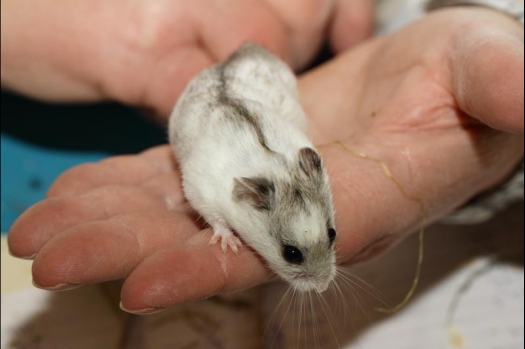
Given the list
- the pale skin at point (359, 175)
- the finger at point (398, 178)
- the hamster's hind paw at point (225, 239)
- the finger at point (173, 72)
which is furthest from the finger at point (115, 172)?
the finger at point (398, 178)

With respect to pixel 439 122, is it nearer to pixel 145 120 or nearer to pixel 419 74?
pixel 419 74

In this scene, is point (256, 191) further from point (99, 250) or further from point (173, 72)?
point (173, 72)

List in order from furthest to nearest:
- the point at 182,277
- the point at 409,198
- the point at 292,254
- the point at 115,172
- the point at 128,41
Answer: the point at 128,41, the point at 115,172, the point at 409,198, the point at 292,254, the point at 182,277

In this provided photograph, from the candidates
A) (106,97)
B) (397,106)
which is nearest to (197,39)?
(106,97)

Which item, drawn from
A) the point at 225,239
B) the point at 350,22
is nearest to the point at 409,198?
the point at 225,239

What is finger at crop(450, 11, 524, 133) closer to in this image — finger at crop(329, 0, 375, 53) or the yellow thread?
the yellow thread

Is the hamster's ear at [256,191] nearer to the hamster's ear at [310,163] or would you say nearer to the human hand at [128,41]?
the hamster's ear at [310,163]
